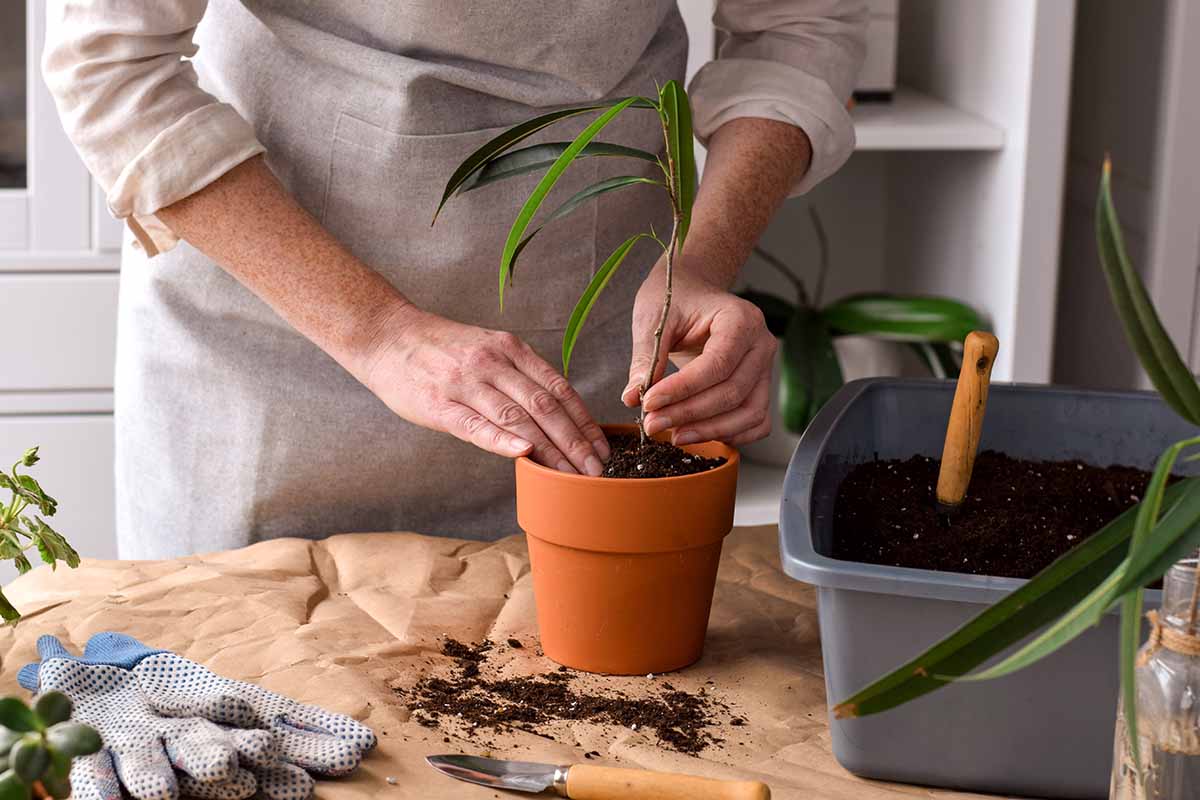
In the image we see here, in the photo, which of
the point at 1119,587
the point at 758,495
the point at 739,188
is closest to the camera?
the point at 1119,587

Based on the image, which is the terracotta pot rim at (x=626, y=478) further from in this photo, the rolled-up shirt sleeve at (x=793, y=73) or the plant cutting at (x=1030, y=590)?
the rolled-up shirt sleeve at (x=793, y=73)

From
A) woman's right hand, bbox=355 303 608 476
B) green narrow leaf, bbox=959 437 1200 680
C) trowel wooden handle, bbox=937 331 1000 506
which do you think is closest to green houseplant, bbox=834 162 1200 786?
green narrow leaf, bbox=959 437 1200 680

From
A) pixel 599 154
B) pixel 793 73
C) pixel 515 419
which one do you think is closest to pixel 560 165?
pixel 599 154

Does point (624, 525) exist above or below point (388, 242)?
below

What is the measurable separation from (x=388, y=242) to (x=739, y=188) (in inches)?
12.2

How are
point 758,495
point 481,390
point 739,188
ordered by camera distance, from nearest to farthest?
point 481,390
point 739,188
point 758,495

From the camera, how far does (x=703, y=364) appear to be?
0.92 metres

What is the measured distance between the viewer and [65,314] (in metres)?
1.82

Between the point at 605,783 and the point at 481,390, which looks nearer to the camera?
the point at 605,783

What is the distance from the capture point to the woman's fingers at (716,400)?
2.88 feet

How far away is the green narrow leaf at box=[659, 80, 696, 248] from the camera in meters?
0.75

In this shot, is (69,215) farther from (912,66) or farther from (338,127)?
(912,66)

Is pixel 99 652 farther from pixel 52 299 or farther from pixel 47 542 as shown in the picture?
pixel 52 299

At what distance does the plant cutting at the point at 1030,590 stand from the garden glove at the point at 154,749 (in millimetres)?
298
